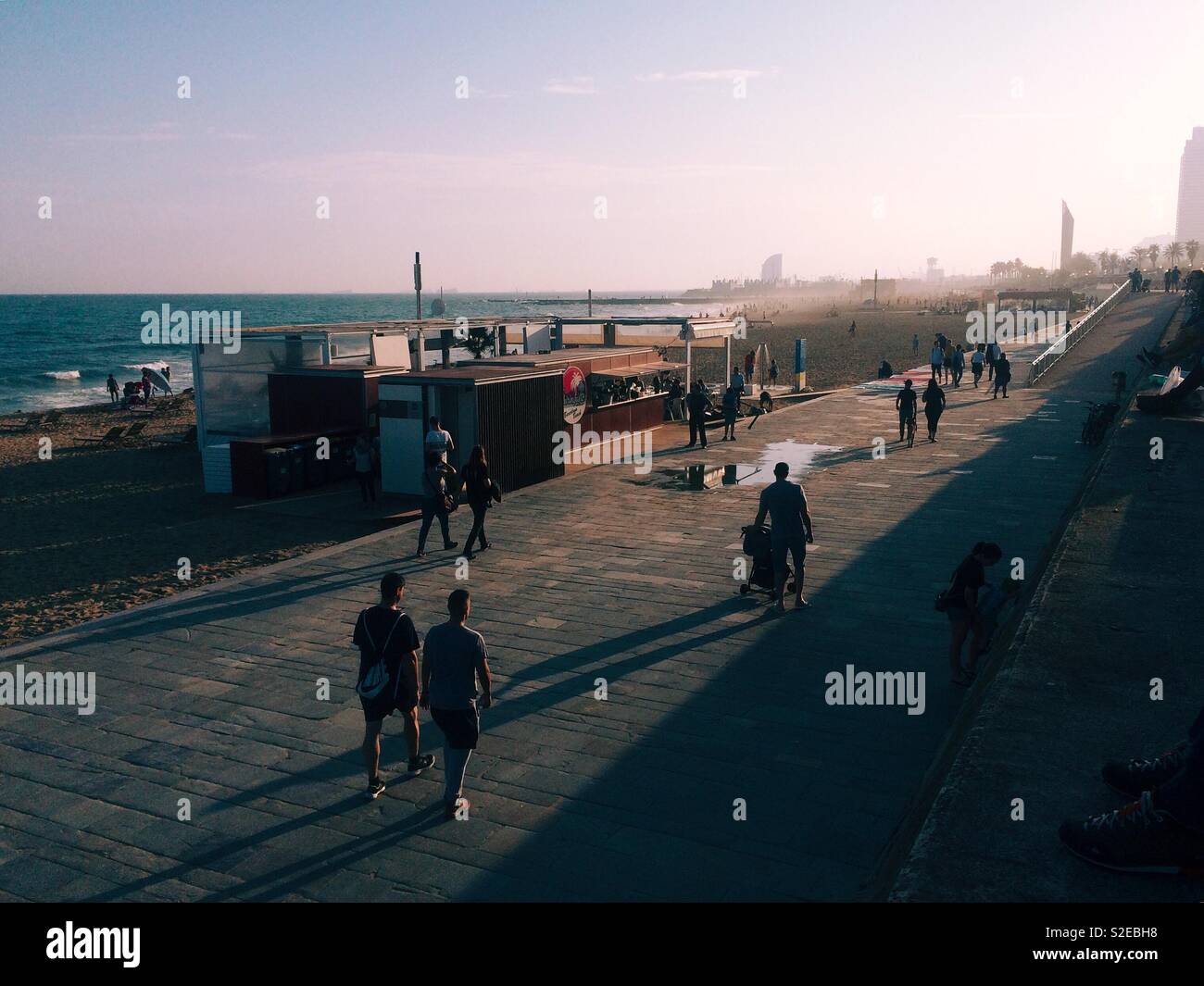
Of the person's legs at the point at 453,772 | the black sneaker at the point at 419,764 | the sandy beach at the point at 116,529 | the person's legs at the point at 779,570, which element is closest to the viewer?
the person's legs at the point at 453,772

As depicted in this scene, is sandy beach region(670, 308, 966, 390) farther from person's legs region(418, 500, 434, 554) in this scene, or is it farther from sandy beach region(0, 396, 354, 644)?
person's legs region(418, 500, 434, 554)

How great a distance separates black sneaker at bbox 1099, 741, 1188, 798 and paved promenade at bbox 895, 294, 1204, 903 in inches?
4.7

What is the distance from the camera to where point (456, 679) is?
6191mm

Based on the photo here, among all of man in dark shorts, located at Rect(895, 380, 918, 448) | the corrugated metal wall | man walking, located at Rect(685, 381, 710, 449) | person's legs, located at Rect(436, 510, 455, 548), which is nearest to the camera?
person's legs, located at Rect(436, 510, 455, 548)

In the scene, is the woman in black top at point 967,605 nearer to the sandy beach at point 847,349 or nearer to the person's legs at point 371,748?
the person's legs at point 371,748

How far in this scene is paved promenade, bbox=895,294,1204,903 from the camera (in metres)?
4.64

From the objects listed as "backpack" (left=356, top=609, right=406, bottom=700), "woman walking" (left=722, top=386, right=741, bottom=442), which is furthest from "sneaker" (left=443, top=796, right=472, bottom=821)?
"woman walking" (left=722, top=386, right=741, bottom=442)

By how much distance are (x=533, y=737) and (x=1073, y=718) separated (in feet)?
13.1

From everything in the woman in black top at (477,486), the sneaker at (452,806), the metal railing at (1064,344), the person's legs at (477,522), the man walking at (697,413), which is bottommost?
the sneaker at (452,806)

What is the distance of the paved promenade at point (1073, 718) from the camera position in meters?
4.64

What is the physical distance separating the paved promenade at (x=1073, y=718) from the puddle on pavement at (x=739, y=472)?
7.96 metres

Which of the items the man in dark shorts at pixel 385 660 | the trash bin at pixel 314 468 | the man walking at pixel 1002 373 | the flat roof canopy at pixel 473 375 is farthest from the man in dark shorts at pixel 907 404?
the man in dark shorts at pixel 385 660

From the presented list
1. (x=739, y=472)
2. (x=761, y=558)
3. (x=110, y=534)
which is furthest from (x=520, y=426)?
(x=761, y=558)
